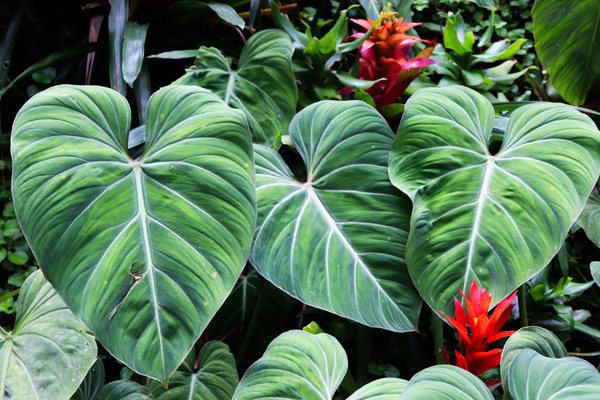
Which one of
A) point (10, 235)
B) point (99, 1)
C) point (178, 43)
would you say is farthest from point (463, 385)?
point (99, 1)

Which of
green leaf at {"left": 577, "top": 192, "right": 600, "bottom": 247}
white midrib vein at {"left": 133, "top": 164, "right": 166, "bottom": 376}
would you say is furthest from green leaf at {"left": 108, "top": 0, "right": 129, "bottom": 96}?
green leaf at {"left": 577, "top": 192, "right": 600, "bottom": 247}

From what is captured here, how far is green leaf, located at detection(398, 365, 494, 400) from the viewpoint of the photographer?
23.6 inches

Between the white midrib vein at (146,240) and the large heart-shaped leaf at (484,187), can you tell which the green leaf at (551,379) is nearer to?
the large heart-shaped leaf at (484,187)

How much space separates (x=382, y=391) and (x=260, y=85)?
33.7 inches

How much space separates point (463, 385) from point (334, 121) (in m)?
0.60

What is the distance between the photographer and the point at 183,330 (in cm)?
69

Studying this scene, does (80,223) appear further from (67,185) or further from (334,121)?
(334,121)

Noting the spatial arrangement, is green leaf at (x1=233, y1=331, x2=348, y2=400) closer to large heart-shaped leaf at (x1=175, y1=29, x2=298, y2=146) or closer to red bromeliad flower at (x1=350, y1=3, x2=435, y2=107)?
large heart-shaped leaf at (x1=175, y1=29, x2=298, y2=146)

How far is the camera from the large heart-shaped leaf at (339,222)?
866mm

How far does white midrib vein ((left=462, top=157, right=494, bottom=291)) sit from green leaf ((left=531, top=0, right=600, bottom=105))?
0.74 meters

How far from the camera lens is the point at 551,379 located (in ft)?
2.06

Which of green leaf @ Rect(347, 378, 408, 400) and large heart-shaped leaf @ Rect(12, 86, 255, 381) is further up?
large heart-shaped leaf @ Rect(12, 86, 255, 381)

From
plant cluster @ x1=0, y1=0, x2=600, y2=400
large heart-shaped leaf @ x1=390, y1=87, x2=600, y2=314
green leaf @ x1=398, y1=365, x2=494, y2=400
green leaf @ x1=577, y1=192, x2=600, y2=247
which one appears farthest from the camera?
green leaf @ x1=577, y1=192, x2=600, y2=247

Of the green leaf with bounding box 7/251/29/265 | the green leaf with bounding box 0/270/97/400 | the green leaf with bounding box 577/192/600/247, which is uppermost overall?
the green leaf with bounding box 0/270/97/400
